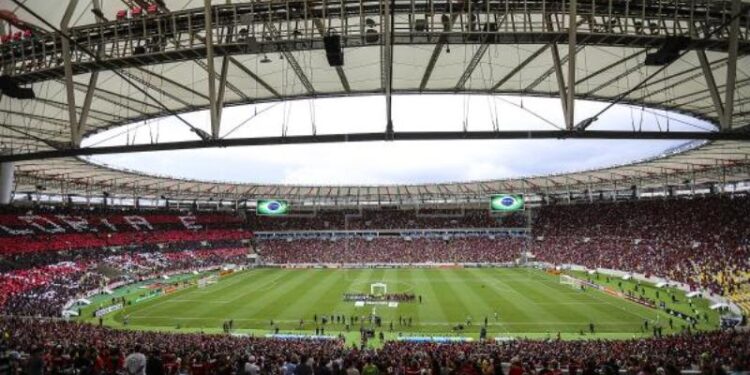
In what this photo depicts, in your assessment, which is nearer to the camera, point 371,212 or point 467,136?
point 467,136

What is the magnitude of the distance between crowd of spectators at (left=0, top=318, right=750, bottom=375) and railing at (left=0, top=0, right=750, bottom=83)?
6855 millimetres

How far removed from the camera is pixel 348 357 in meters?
13.6

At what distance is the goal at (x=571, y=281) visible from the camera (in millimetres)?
46344

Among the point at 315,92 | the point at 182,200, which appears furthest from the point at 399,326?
the point at 182,200

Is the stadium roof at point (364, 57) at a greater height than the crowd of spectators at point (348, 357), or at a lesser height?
greater

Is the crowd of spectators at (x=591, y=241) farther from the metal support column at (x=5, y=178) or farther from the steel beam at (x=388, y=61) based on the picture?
the metal support column at (x=5, y=178)

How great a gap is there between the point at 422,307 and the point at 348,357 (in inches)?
966

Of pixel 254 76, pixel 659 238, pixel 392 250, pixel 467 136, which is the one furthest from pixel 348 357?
pixel 392 250

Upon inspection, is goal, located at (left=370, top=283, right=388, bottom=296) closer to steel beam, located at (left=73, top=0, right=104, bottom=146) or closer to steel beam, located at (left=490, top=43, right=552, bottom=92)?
steel beam, located at (left=490, top=43, right=552, bottom=92)

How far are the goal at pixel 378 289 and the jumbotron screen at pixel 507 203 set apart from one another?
20.6 m

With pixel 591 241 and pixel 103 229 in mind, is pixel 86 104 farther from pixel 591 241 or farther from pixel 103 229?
pixel 591 241

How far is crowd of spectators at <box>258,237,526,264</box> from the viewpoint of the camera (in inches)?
2702

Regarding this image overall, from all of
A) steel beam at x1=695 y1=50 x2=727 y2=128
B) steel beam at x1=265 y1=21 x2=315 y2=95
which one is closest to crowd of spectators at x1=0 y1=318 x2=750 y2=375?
steel beam at x1=695 y1=50 x2=727 y2=128

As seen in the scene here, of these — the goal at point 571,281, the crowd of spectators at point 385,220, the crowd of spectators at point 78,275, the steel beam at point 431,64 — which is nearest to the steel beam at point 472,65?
the steel beam at point 431,64
